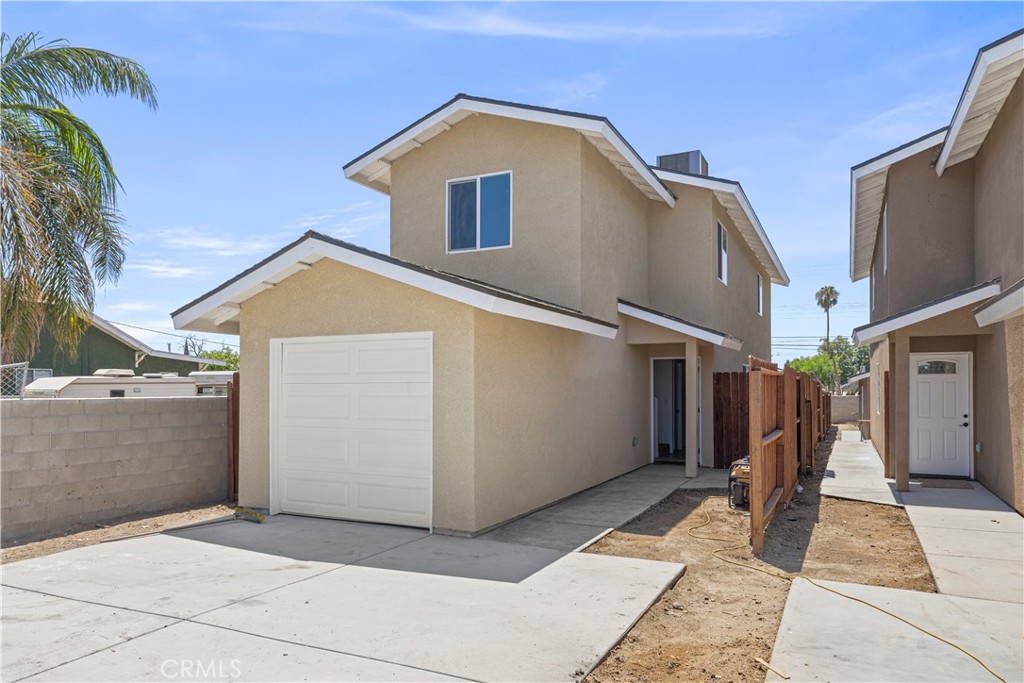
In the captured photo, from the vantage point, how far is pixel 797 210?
21.6 metres

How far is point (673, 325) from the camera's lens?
1266 cm

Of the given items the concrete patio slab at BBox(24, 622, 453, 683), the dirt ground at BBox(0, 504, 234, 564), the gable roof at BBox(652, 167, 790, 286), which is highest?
the gable roof at BBox(652, 167, 790, 286)

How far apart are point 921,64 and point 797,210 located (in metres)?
11.1

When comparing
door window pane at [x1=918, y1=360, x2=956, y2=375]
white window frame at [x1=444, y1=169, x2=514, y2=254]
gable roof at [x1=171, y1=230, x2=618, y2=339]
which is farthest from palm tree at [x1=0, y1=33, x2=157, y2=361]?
door window pane at [x1=918, y1=360, x2=956, y2=375]

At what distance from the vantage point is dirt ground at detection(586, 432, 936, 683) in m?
4.77

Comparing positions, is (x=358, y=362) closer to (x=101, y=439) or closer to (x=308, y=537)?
(x=308, y=537)

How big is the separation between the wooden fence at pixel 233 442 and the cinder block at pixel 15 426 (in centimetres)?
295

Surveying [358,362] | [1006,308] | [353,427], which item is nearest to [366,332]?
[358,362]

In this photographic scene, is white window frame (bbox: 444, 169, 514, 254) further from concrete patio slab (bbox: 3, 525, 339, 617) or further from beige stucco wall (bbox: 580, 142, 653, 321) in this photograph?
concrete patio slab (bbox: 3, 525, 339, 617)

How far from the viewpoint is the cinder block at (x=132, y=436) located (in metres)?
9.27

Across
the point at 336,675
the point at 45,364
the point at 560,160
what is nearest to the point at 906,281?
the point at 560,160

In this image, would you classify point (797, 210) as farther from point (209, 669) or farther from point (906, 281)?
point (209, 669)

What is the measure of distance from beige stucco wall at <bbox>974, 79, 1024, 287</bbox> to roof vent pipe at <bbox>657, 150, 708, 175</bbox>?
677cm

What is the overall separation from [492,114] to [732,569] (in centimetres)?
815
